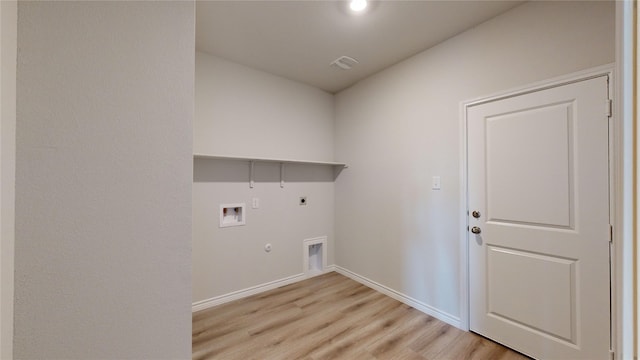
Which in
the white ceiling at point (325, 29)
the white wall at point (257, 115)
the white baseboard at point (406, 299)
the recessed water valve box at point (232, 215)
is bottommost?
the white baseboard at point (406, 299)

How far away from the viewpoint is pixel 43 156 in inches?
25.5

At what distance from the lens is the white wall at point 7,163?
57 centimetres

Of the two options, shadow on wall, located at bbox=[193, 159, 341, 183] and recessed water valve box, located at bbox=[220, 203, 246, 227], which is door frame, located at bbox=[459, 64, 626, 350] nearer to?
shadow on wall, located at bbox=[193, 159, 341, 183]

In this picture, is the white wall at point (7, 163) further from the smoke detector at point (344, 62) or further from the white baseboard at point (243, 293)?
the smoke detector at point (344, 62)

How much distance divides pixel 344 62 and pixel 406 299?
Result: 2651 mm

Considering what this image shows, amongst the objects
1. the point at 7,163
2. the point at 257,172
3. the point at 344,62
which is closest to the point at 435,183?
the point at 344,62

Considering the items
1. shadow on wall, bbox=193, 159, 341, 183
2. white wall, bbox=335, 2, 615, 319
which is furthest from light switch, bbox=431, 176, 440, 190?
shadow on wall, bbox=193, 159, 341, 183

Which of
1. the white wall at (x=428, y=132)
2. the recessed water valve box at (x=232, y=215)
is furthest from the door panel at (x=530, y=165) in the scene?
the recessed water valve box at (x=232, y=215)

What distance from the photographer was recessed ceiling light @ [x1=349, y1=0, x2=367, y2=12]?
5.69ft

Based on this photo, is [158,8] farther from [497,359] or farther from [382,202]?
[497,359]

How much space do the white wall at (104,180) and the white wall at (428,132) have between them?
7.03 ft

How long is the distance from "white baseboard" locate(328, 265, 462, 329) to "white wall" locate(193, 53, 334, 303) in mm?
399

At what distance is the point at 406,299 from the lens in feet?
8.32
